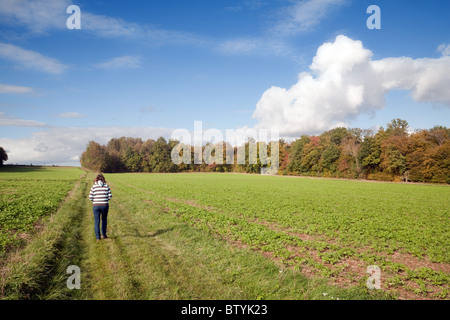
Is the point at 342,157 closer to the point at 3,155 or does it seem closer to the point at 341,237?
the point at 341,237

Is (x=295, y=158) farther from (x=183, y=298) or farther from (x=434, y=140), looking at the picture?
(x=183, y=298)

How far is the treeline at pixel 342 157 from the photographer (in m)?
54.8

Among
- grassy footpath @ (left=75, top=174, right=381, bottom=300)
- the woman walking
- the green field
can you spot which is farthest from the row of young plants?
the woman walking

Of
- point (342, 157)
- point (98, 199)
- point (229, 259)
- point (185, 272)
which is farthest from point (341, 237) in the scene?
point (342, 157)

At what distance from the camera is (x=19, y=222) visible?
1184 centimetres

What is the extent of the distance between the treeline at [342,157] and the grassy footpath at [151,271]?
63695mm

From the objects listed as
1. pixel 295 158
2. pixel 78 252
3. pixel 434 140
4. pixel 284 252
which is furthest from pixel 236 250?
pixel 295 158

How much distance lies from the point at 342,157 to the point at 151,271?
76082 mm

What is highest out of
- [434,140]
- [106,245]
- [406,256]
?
[434,140]

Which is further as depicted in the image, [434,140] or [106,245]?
[434,140]

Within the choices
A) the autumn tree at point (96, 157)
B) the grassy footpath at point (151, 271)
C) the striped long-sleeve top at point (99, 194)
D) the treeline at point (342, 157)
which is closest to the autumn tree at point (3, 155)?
the treeline at point (342, 157)

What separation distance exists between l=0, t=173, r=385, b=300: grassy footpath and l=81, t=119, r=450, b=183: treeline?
63695mm

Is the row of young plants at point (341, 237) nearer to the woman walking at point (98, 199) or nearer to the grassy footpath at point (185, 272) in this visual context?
the grassy footpath at point (185, 272)
